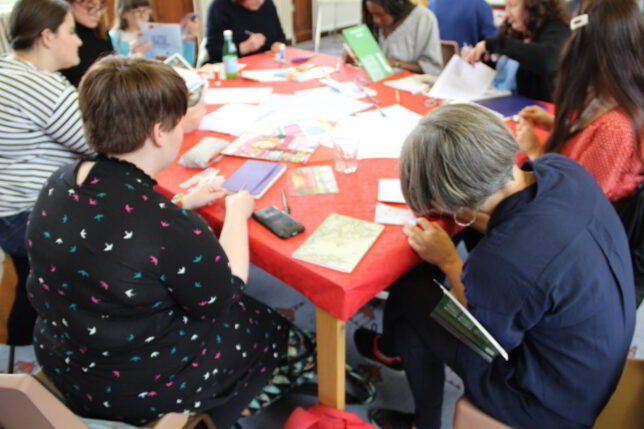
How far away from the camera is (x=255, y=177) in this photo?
137 cm

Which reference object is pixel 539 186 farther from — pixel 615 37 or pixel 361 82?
pixel 361 82

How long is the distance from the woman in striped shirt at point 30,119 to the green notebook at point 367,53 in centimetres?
128

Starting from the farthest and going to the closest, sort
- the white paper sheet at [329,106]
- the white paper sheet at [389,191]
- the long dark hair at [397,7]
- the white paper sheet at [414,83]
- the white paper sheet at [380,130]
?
the long dark hair at [397,7] → the white paper sheet at [414,83] → the white paper sheet at [329,106] → the white paper sheet at [380,130] → the white paper sheet at [389,191]

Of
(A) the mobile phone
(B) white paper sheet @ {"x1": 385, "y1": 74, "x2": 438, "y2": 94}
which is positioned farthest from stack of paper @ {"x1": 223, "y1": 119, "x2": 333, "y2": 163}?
(B) white paper sheet @ {"x1": 385, "y1": 74, "x2": 438, "y2": 94}

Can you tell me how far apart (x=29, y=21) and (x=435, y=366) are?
1695mm

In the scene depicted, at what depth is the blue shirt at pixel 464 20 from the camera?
2.84 m

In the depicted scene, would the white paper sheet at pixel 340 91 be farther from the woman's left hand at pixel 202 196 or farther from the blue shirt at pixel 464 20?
the blue shirt at pixel 464 20

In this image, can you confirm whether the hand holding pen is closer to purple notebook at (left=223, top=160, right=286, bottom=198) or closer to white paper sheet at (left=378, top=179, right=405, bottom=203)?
purple notebook at (left=223, top=160, right=286, bottom=198)

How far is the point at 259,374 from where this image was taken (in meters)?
1.19

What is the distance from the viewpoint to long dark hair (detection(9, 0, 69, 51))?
4.84 feet

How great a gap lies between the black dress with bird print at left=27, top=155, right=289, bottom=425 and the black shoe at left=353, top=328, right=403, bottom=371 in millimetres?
783

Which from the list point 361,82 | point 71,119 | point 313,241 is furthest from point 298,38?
point 313,241

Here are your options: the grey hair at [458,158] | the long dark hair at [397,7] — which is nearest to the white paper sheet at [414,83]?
the long dark hair at [397,7]

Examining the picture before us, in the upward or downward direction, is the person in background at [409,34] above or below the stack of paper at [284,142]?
above
